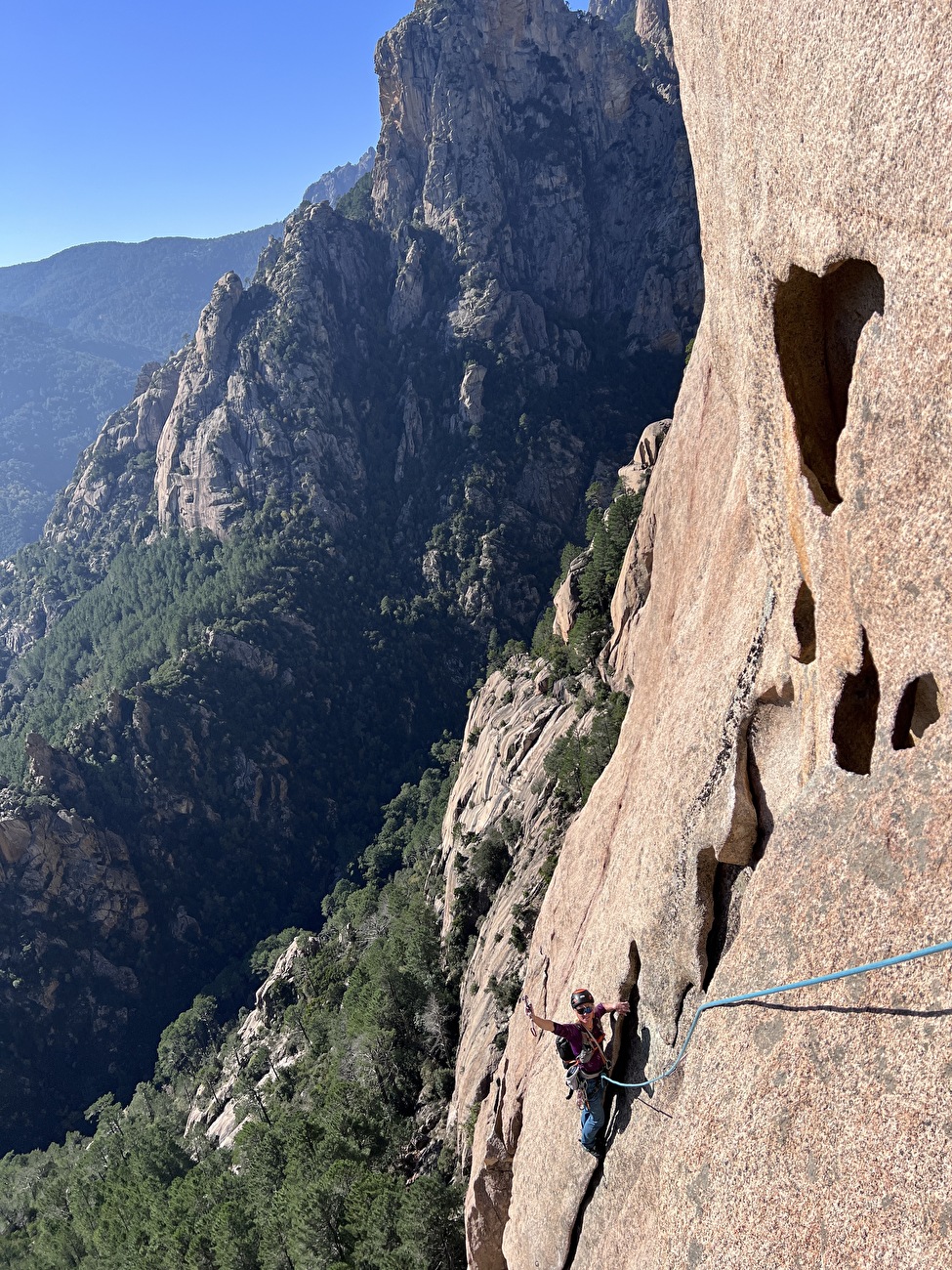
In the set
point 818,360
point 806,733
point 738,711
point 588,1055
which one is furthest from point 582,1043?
point 818,360

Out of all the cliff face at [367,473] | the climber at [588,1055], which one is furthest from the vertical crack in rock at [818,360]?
the cliff face at [367,473]

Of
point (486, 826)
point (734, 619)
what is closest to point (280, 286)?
point (486, 826)

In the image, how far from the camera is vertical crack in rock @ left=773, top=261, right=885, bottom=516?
965 centimetres

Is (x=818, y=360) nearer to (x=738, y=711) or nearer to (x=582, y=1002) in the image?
(x=738, y=711)

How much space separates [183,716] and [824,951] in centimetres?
12718

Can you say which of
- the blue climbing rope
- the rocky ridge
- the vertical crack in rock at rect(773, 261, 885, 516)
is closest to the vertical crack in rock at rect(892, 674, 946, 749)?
the blue climbing rope

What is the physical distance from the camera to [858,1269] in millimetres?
7035

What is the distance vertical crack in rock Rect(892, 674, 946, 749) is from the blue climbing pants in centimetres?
897

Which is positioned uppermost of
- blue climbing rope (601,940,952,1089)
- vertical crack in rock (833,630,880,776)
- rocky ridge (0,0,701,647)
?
rocky ridge (0,0,701,647)

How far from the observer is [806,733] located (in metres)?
10.4

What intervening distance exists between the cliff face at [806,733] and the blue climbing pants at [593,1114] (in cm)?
32

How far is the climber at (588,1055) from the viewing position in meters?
13.7

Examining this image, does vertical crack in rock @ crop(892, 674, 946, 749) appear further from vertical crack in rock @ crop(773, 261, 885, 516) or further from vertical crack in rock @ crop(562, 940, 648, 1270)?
vertical crack in rock @ crop(562, 940, 648, 1270)

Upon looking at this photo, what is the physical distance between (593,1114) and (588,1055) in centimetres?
109
